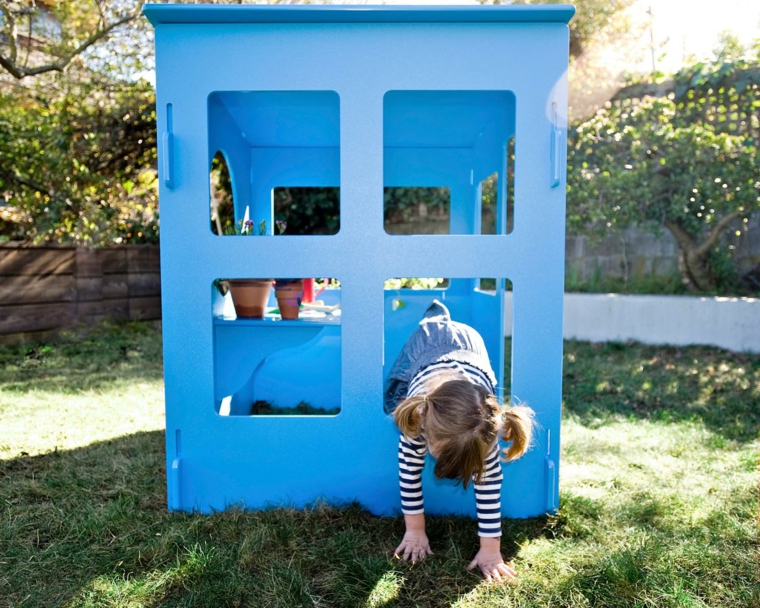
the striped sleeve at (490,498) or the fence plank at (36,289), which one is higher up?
the fence plank at (36,289)

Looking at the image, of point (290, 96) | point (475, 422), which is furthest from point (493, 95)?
point (475, 422)

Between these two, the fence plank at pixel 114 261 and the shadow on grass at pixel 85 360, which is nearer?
the shadow on grass at pixel 85 360

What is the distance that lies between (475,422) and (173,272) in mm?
1210

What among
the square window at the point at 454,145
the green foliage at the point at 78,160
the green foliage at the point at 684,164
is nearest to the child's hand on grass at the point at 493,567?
the square window at the point at 454,145

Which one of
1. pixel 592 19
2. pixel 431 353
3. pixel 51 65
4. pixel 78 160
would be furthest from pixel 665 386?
pixel 78 160

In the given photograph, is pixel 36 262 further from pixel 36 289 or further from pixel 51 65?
pixel 51 65

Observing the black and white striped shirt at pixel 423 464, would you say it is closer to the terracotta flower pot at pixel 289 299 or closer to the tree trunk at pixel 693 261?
the terracotta flower pot at pixel 289 299

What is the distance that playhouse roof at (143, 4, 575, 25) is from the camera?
2.27 metres

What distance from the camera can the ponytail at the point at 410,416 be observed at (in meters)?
2.03

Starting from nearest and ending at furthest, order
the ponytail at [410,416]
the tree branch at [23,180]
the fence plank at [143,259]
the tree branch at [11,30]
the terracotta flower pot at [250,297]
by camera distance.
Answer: the ponytail at [410,416] < the terracotta flower pot at [250,297] < the tree branch at [11,30] < the tree branch at [23,180] < the fence plank at [143,259]

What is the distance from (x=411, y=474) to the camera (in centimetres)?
220

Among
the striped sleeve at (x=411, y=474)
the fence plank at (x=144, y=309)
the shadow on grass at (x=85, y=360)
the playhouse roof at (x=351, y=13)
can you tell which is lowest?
the shadow on grass at (x=85, y=360)

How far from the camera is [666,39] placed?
796cm

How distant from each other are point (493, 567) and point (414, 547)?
0.85ft
